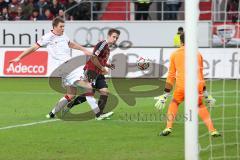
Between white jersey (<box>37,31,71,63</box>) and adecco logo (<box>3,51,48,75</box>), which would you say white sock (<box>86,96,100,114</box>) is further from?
adecco logo (<box>3,51,48,75</box>)

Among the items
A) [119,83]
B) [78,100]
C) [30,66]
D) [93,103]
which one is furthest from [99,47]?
[30,66]

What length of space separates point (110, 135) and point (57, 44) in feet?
9.34

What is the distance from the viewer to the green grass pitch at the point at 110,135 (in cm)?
1048

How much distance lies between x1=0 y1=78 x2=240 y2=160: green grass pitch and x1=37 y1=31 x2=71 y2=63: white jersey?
138cm

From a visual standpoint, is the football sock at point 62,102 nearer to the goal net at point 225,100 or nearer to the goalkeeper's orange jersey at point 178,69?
the goal net at point 225,100

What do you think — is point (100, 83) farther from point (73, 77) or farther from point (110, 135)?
point (110, 135)

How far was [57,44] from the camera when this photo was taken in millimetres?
14273

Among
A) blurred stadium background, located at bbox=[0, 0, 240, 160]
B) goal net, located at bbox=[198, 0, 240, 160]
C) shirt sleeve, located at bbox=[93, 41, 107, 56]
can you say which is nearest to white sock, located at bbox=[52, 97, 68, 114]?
blurred stadium background, located at bbox=[0, 0, 240, 160]

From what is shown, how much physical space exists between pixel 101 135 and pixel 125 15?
19451 mm

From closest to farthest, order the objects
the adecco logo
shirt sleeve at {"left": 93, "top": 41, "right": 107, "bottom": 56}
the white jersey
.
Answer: shirt sleeve at {"left": 93, "top": 41, "right": 107, "bottom": 56}, the white jersey, the adecco logo

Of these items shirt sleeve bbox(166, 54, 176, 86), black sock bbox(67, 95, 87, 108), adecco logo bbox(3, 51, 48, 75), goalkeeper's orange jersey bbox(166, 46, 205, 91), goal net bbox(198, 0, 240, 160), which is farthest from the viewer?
adecco logo bbox(3, 51, 48, 75)

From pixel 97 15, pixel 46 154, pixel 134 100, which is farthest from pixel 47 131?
pixel 97 15

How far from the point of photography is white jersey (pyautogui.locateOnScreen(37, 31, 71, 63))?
1422 cm

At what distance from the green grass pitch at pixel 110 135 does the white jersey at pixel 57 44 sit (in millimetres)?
1376
